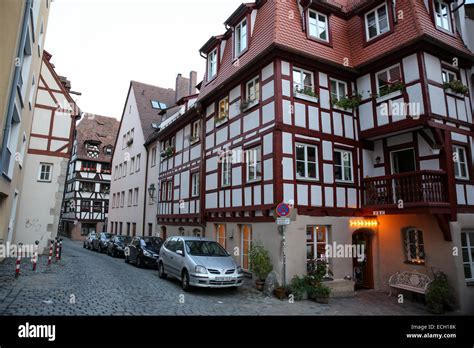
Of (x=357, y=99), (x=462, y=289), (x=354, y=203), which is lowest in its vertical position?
(x=462, y=289)

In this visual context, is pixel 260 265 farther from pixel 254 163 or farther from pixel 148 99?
pixel 148 99

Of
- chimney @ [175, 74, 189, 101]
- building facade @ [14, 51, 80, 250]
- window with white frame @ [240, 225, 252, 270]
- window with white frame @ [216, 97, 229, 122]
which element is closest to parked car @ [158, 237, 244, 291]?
window with white frame @ [240, 225, 252, 270]

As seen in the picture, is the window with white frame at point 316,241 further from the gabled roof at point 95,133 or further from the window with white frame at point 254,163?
the gabled roof at point 95,133

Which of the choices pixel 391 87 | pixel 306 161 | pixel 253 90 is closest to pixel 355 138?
pixel 391 87

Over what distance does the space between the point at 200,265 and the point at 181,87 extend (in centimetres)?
2145

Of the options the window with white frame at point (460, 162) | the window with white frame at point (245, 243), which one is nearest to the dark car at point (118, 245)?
the window with white frame at point (245, 243)

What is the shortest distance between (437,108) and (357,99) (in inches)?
113

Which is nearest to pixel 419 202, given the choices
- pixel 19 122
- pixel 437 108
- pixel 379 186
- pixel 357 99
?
pixel 379 186

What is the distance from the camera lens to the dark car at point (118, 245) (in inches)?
783

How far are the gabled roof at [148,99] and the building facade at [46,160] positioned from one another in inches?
293

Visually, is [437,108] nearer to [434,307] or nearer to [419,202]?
[419,202]

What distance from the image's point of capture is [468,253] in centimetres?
1091

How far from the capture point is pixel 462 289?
9.86m

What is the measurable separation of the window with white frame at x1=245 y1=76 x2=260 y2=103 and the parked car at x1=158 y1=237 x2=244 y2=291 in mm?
5975
